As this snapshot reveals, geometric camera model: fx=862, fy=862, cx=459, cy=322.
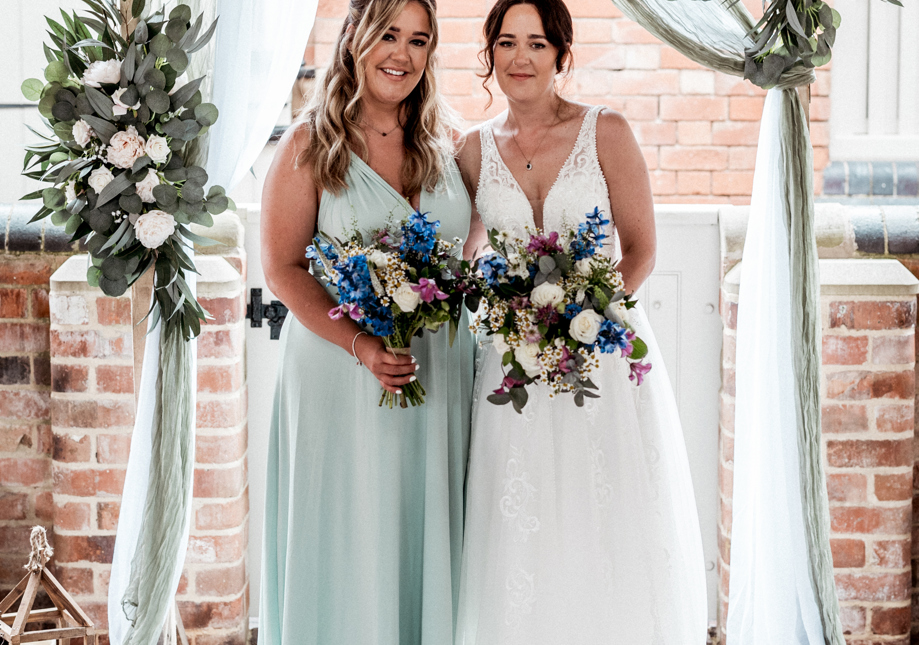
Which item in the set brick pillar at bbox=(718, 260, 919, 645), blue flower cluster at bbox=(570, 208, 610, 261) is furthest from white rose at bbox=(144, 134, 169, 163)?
brick pillar at bbox=(718, 260, 919, 645)

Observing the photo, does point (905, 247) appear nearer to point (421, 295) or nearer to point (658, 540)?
point (658, 540)

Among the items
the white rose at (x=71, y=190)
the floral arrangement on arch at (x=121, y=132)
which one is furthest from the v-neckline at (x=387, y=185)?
the white rose at (x=71, y=190)

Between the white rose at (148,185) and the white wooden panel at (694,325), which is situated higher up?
the white rose at (148,185)

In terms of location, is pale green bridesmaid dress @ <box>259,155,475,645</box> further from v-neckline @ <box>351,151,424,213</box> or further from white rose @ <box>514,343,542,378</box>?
white rose @ <box>514,343,542,378</box>

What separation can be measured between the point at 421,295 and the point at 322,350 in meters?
0.37

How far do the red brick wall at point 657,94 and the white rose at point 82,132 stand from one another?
3.80ft

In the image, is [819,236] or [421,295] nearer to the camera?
[421,295]

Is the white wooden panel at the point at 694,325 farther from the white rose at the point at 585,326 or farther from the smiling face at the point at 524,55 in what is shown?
the white rose at the point at 585,326

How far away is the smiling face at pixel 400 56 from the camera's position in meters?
1.97

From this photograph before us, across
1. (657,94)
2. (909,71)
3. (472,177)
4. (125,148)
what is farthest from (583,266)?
(909,71)

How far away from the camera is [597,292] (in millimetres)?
1722

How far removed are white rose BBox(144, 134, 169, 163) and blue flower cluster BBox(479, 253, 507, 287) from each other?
792 millimetres

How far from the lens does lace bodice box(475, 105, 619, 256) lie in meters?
2.04

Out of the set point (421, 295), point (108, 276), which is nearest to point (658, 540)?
point (421, 295)
